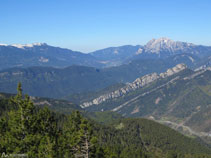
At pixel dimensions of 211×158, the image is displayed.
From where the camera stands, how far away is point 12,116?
76625 mm

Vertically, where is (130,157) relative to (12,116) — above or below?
below

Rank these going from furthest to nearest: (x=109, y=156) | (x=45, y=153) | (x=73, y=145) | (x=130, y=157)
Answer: (x=130, y=157) → (x=109, y=156) → (x=73, y=145) → (x=45, y=153)

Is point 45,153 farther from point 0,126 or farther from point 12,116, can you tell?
point 0,126

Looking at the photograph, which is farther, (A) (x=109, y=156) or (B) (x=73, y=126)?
(A) (x=109, y=156)

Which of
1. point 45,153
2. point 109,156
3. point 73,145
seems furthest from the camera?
point 109,156

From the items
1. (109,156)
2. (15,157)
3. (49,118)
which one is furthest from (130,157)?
(15,157)

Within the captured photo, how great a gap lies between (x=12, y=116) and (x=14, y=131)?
4.92 meters

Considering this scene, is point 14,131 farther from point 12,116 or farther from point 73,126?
point 73,126

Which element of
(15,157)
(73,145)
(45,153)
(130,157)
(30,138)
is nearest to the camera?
(15,157)

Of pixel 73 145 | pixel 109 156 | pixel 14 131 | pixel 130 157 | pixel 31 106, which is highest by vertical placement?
Result: pixel 31 106

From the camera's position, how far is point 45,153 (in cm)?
6794

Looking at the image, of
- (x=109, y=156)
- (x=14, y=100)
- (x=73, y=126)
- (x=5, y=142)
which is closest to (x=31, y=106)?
(x=14, y=100)

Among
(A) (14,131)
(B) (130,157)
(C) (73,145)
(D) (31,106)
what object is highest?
(D) (31,106)

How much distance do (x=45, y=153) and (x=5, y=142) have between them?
38.8 ft
